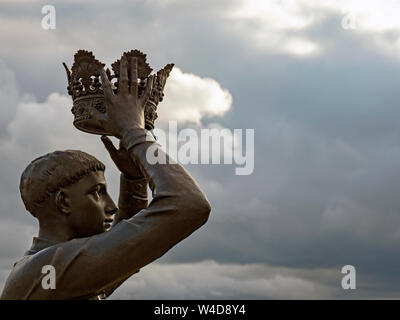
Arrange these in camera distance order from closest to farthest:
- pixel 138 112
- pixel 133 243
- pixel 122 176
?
pixel 133 243 → pixel 138 112 → pixel 122 176

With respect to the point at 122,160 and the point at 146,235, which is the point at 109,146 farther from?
the point at 146,235

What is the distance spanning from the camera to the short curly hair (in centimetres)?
931

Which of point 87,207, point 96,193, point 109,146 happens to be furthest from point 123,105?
point 87,207

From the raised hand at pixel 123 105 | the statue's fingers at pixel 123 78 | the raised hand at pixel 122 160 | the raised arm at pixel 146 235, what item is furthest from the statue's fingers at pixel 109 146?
the raised arm at pixel 146 235

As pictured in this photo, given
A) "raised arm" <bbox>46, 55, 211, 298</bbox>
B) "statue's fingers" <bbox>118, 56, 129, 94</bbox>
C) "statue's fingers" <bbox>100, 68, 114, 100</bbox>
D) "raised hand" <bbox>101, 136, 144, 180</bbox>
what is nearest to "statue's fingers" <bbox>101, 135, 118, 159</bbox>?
"raised hand" <bbox>101, 136, 144, 180</bbox>

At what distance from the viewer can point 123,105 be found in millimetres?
9117

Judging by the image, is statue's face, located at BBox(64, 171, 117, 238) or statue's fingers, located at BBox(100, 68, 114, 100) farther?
statue's face, located at BBox(64, 171, 117, 238)

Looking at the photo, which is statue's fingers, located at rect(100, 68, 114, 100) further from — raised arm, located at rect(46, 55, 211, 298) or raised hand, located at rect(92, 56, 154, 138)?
raised arm, located at rect(46, 55, 211, 298)

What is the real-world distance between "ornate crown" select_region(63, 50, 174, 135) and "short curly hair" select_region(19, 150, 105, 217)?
1.94 feet

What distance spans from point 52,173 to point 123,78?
4.37 feet
